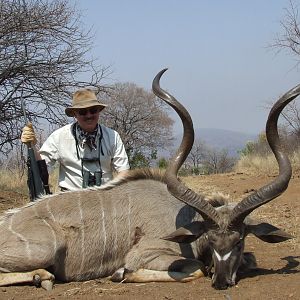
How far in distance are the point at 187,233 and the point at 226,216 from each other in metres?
0.29

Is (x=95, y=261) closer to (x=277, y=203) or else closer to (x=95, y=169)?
(x=95, y=169)

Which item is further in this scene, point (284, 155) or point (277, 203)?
point (277, 203)

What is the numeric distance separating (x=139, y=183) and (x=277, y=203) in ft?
11.8

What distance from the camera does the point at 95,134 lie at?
534 cm

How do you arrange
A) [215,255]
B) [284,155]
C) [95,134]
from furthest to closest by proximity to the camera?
[95,134]
[284,155]
[215,255]

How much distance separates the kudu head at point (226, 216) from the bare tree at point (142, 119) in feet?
65.1

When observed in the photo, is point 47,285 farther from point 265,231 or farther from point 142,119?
point 142,119

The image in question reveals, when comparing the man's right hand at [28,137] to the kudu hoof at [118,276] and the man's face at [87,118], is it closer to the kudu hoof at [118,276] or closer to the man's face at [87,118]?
the man's face at [87,118]

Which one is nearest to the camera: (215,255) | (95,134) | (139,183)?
(215,255)

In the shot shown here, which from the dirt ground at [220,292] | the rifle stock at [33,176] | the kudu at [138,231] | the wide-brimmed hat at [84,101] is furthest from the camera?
the rifle stock at [33,176]

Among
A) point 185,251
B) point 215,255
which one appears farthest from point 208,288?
point 185,251

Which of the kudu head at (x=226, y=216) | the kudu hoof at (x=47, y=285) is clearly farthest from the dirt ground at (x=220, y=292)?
the kudu head at (x=226, y=216)

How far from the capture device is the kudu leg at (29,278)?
→ 4.39 metres

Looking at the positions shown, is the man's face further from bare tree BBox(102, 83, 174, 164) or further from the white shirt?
bare tree BBox(102, 83, 174, 164)
